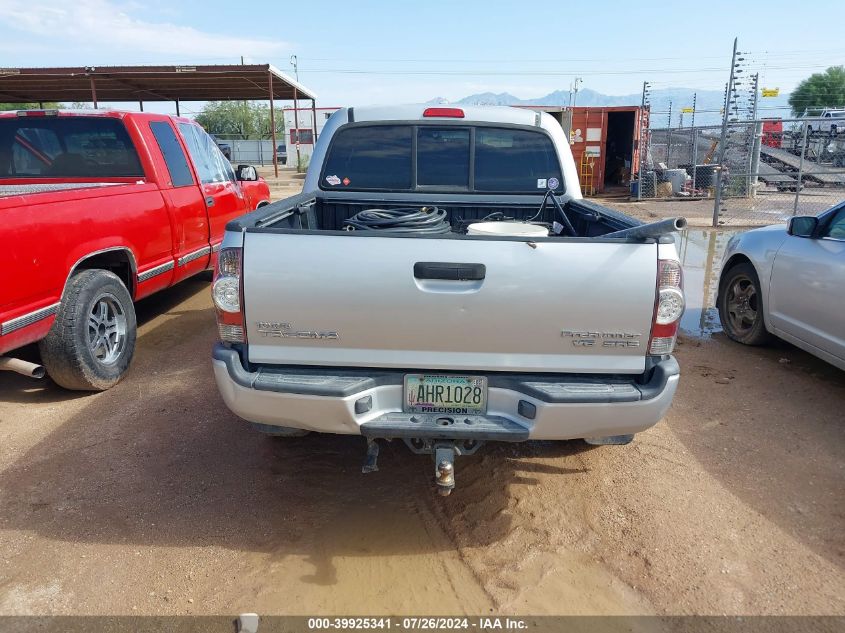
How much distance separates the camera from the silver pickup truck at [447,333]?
2768mm

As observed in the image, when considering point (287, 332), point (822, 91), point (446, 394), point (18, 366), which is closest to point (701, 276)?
point (446, 394)

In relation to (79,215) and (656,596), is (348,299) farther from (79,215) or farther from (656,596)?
(79,215)

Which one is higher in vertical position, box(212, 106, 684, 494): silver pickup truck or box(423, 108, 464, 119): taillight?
box(423, 108, 464, 119): taillight

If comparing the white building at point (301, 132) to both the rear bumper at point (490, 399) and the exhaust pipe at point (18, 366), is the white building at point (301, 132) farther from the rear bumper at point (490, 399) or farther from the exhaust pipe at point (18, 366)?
the rear bumper at point (490, 399)

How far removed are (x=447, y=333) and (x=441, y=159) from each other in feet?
7.67

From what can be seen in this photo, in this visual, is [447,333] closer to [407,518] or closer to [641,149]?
[407,518]

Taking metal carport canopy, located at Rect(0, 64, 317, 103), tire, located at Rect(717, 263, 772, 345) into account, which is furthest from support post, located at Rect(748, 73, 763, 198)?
metal carport canopy, located at Rect(0, 64, 317, 103)

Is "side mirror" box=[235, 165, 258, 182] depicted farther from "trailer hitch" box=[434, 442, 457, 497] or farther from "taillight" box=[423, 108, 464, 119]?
"trailer hitch" box=[434, 442, 457, 497]

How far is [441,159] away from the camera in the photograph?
4805 millimetres

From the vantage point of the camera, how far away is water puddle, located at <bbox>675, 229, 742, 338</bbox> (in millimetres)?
6945

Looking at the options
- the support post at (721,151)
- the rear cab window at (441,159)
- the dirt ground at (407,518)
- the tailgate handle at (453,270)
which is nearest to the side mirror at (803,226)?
the dirt ground at (407,518)

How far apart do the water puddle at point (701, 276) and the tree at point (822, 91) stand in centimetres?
7495

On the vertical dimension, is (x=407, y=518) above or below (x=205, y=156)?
below

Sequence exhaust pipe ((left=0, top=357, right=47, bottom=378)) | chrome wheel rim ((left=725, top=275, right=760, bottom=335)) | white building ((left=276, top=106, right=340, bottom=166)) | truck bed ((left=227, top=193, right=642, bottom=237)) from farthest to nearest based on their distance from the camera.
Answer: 1. white building ((left=276, top=106, right=340, bottom=166))
2. chrome wheel rim ((left=725, top=275, right=760, bottom=335))
3. truck bed ((left=227, top=193, right=642, bottom=237))
4. exhaust pipe ((left=0, top=357, right=47, bottom=378))
